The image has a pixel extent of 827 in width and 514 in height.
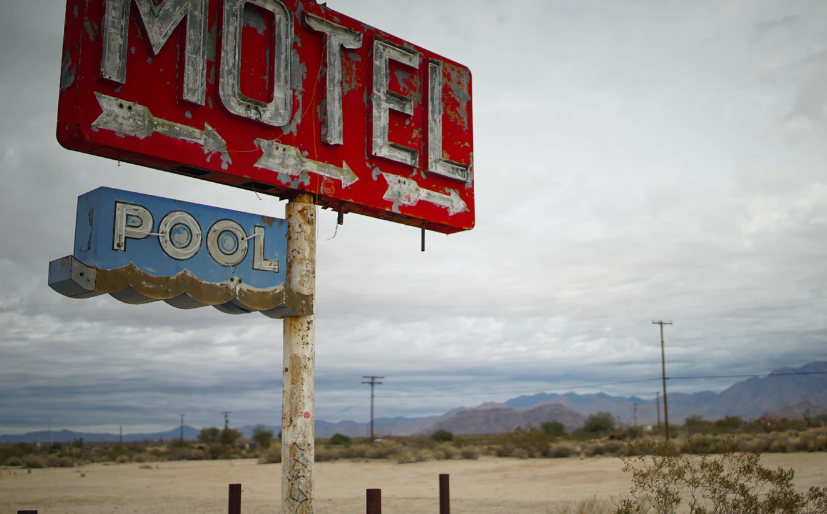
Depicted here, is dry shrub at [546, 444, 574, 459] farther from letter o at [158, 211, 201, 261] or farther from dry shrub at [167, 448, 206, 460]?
letter o at [158, 211, 201, 261]

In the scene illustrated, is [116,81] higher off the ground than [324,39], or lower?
lower

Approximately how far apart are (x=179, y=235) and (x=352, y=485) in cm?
2123

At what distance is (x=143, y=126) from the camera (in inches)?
310

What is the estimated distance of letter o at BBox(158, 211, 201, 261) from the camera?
777cm

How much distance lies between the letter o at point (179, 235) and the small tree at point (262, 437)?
4973 centimetres

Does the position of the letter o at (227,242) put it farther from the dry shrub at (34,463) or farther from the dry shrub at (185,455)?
the dry shrub at (185,455)

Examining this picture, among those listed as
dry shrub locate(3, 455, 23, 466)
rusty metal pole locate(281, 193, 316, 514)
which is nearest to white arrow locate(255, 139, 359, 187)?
rusty metal pole locate(281, 193, 316, 514)

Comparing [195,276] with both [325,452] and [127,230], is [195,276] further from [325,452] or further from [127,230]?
[325,452]

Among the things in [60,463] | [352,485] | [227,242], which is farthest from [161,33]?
[60,463]

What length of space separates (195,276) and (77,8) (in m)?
3.39

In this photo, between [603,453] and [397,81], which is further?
[603,453]

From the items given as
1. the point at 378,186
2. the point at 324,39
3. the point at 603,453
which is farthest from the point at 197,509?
the point at 603,453

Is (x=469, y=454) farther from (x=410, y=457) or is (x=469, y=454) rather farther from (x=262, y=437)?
(x=262, y=437)

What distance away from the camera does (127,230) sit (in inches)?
293
